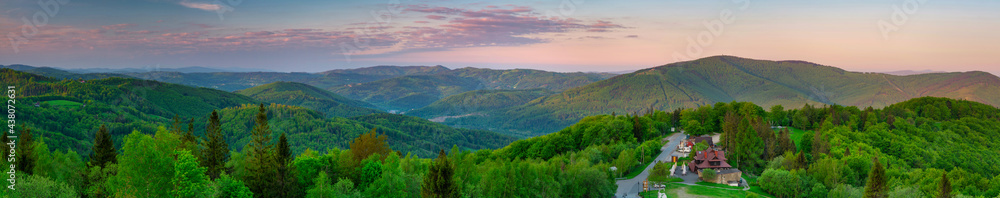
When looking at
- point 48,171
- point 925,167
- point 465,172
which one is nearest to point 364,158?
point 465,172

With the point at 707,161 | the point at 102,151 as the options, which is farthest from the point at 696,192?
the point at 102,151

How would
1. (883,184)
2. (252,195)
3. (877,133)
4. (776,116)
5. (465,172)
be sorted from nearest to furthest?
(252,195) < (465,172) < (883,184) < (877,133) < (776,116)

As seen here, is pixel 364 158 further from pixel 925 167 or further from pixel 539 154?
pixel 925 167

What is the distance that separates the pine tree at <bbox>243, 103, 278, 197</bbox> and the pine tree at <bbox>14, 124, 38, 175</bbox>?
64.0 feet

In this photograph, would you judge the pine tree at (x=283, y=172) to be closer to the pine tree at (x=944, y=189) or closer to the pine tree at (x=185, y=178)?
the pine tree at (x=185, y=178)

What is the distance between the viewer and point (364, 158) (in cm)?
5294

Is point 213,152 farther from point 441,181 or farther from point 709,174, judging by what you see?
point 709,174

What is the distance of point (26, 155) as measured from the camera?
148ft

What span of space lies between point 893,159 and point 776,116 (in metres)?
33.1

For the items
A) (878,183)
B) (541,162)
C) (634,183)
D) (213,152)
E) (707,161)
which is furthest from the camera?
(707,161)

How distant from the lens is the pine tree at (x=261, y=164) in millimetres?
42469

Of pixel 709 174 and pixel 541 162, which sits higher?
pixel 541 162

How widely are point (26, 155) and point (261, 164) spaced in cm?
2130

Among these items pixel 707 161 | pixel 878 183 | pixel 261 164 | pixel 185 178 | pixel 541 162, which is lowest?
pixel 541 162
